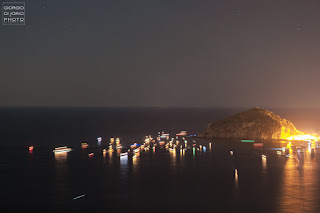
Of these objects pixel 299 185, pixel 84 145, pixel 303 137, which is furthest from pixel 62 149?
pixel 303 137

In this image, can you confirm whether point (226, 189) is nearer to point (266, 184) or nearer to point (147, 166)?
point (266, 184)

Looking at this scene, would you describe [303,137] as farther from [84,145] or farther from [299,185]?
[84,145]

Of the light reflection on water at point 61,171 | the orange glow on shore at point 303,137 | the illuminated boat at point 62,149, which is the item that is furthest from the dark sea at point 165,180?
the orange glow on shore at point 303,137

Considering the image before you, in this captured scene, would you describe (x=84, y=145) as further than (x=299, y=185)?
Yes

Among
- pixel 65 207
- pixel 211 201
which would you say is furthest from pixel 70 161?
pixel 211 201

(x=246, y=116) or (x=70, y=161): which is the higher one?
(x=246, y=116)

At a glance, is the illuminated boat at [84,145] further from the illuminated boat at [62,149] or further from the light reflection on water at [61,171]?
the light reflection on water at [61,171]

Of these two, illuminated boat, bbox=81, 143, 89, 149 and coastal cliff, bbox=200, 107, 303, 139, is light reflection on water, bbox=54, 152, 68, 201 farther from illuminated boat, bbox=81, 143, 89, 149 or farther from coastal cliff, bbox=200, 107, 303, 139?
coastal cliff, bbox=200, 107, 303, 139

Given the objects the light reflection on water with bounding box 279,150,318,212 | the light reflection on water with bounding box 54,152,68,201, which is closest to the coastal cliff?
the light reflection on water with bounding box 279,150,318,212
